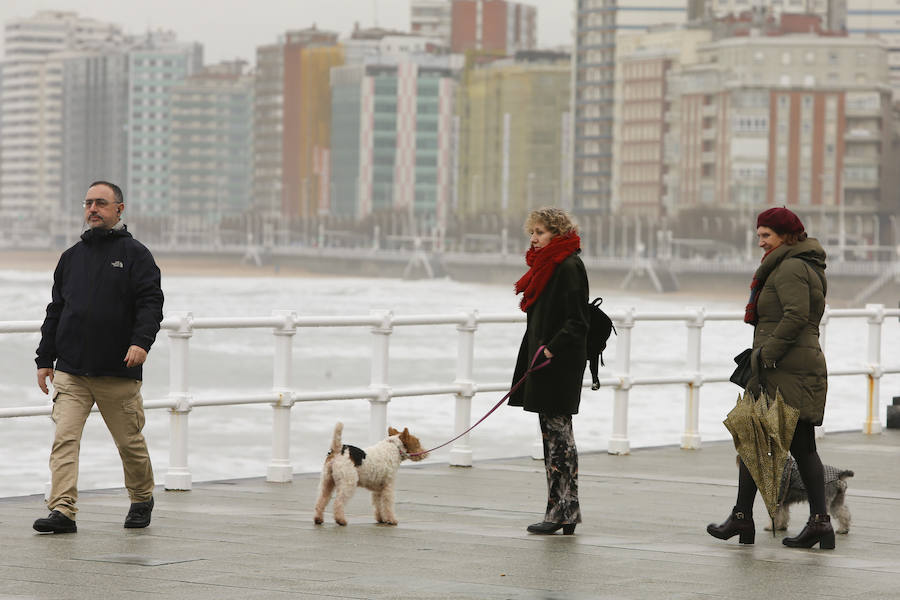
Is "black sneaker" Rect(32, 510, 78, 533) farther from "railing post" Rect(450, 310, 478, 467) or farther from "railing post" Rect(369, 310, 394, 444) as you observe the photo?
"railing post" Rect(450, 310, 478, 467)

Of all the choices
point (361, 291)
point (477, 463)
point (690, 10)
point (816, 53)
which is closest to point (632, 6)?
point (690, 10)

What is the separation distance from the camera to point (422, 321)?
38.9ft

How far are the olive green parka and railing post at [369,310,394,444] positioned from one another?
350cm

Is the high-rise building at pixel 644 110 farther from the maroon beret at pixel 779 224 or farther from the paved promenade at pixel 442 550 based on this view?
the maroon beret at pixel 779 224

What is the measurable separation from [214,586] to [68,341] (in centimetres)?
198

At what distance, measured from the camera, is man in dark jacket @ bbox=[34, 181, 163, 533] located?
829 cm

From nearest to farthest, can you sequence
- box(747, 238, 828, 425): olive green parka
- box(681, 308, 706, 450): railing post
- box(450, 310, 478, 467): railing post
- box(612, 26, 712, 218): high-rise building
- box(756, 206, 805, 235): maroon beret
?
box(747, 238, 828, 425): olive green parka → box(756, 206, 805, 235): maroon beret → box(450, 310, 478, 467): railing post → box(681, 308, 706, 450): railing post → box(612, 26, 712, 218): high-rise building

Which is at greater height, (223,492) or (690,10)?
(690,10)

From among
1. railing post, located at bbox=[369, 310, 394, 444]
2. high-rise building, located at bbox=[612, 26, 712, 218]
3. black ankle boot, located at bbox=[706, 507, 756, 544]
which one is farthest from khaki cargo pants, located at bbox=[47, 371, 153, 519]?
high-rise building, located at bbox=[612, 26, 712, 218]

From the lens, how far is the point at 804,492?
878cm

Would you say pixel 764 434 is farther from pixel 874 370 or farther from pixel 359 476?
pixel 874 370

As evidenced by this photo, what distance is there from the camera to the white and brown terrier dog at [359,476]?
8.63m

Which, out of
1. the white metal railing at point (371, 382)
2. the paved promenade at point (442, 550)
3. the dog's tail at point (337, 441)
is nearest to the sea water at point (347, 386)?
the white metal railing at point (371, 382)

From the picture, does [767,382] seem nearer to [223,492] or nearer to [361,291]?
[223,492]
